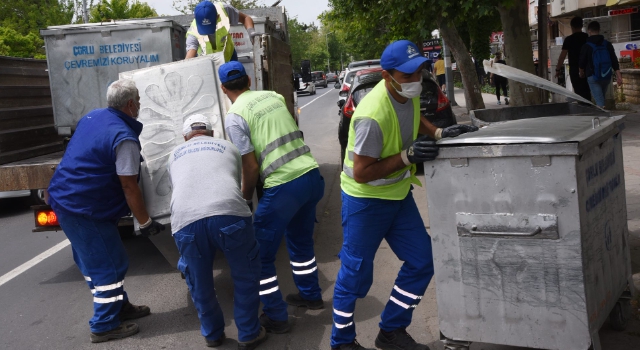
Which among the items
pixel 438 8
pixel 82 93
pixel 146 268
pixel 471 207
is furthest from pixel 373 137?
pixel 438 8

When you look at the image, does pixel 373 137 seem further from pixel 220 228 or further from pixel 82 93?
pixel 82 93

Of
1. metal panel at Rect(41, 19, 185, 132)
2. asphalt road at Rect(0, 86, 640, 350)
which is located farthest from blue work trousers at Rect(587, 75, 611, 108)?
metal panel at Rect(41, 19, 185, 132)

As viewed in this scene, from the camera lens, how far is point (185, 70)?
6023mm

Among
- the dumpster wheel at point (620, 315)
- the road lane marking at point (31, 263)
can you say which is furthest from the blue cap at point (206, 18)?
the dumpster wheel at point (620, 315)

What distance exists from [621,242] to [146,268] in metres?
4.54

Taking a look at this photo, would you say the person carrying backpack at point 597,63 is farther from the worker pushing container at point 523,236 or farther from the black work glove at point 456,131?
the black work glove at point 456,131

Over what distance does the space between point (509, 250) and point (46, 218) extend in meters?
4.51

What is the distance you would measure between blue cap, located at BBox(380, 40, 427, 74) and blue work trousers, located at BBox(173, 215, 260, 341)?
138 centimetres

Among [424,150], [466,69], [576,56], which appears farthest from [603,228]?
[466,69]

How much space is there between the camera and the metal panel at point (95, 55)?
26.1 feet

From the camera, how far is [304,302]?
18.4 feet

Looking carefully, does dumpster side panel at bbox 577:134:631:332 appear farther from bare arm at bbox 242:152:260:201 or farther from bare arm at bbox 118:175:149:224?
bare arm at bbox 118:175:149:224

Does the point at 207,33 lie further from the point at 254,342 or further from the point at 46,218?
the point at 254,342

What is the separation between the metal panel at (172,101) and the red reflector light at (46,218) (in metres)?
1.43
